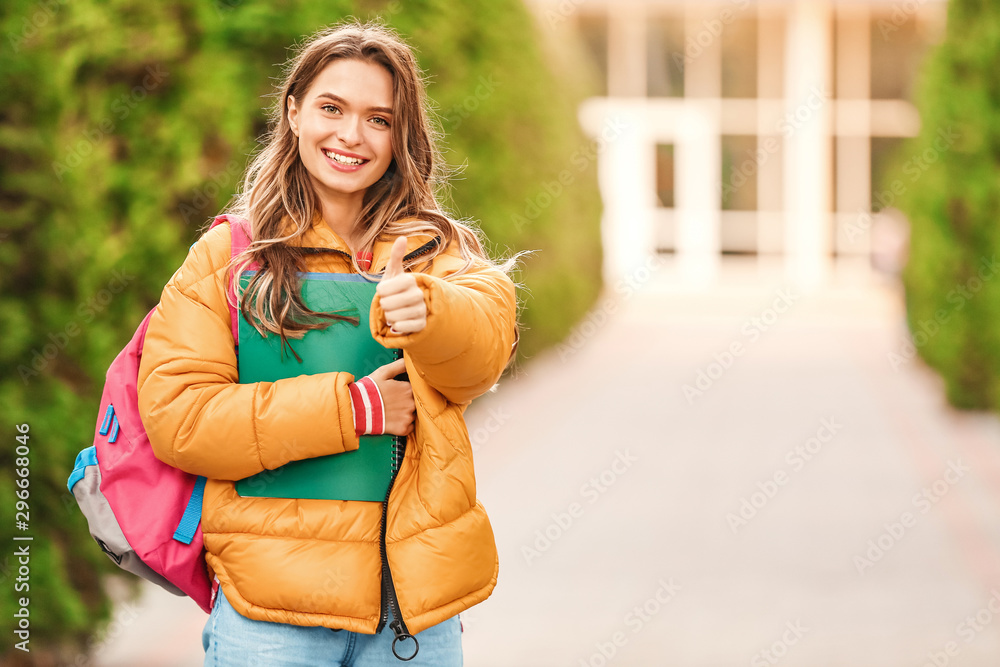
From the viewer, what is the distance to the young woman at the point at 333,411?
6.14ft

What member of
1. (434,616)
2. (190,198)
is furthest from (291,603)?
(190,198)

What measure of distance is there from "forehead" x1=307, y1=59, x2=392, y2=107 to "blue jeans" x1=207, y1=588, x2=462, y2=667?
37.9 inches

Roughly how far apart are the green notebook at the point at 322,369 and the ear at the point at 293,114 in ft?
1.11

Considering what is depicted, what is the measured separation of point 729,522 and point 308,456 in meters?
4.67

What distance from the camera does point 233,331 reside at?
6.48 ft

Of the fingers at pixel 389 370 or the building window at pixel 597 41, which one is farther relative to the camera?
the building window at pixel 597 41

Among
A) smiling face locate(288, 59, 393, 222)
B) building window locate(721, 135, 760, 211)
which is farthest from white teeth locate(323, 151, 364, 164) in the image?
building window locate(721, 135, 760, 211)

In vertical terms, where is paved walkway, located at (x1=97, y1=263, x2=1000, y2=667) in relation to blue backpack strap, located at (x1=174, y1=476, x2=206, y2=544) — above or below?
below

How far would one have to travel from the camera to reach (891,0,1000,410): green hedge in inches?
359

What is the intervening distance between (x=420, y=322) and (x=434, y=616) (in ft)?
1.82

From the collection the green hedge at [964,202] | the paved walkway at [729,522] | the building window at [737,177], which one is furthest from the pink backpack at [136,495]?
the building window at [737,177]

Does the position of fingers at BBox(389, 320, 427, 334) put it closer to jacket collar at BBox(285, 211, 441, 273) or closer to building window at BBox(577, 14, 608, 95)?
jacket collar at BBox(285, 211, 441, 273)

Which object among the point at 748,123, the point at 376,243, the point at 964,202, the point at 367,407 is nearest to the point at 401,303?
the point at 367,407

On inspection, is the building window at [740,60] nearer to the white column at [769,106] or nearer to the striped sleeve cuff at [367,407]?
the white column at [769,106]
